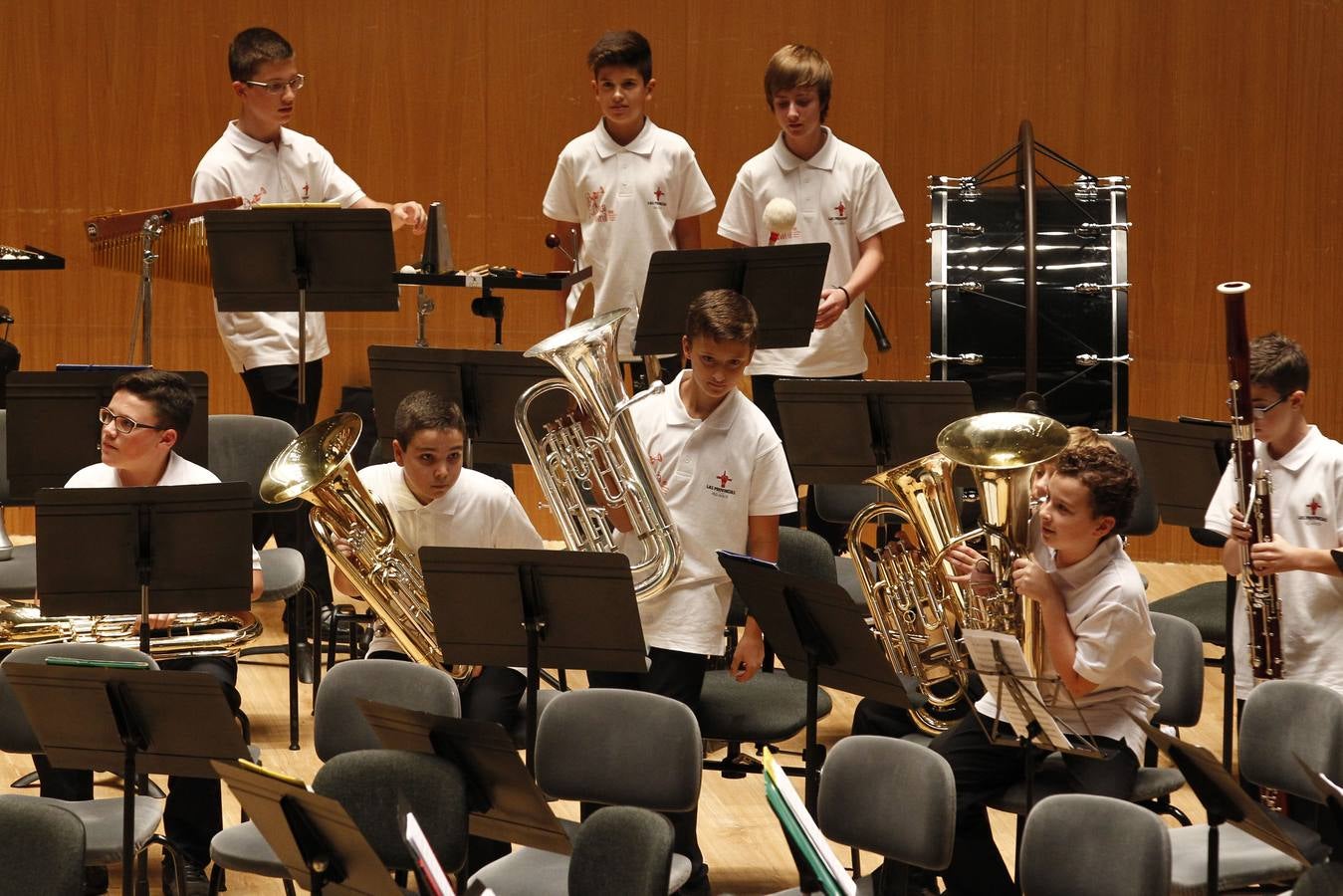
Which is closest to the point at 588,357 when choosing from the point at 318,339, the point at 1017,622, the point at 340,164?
the point at 1017,622

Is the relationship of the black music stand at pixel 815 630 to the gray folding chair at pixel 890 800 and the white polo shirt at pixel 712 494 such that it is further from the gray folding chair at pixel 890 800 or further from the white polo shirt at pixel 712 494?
the white polo shirt at pixel 712 494

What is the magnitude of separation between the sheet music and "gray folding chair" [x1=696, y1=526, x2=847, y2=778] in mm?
649

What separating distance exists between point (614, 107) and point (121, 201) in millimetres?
2973

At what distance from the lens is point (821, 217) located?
6414mm

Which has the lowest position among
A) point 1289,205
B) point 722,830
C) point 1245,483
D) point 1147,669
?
point 722,830

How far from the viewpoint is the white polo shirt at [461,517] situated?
485 cm

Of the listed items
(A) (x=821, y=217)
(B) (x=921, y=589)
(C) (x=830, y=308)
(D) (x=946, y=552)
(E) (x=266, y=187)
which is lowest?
(B) (x=921, y=589)

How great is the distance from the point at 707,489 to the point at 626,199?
6.74 feet

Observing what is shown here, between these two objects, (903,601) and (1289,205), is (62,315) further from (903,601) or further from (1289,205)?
(1289,205)

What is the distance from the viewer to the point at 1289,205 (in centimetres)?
772

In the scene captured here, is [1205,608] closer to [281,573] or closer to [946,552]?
[946,552]

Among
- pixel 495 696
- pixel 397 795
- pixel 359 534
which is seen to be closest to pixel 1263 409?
pixel 495 696

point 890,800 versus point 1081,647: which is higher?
point 1081,647

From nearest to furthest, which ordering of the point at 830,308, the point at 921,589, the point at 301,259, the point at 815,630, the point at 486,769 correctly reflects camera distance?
the point at 486,769 < the point at 815,630 < the point at 921,589 < the point at 301,259 < the point at 830,308
